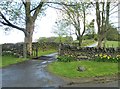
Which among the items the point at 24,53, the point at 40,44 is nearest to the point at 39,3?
the point at 24,53

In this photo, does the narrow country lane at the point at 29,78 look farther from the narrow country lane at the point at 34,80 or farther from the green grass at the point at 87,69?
the green grass at the point at 87,69

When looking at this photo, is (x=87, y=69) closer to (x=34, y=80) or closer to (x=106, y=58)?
(x=106, y=58)

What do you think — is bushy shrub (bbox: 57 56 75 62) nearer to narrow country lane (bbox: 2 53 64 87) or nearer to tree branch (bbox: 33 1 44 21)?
narrow country lane (bbox: 2 53 64 87)

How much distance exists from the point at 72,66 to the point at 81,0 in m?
9.06

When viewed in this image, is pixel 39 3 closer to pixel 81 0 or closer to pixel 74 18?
pixel 81 0

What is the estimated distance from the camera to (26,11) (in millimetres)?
24328

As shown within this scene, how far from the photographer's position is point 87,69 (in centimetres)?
1551

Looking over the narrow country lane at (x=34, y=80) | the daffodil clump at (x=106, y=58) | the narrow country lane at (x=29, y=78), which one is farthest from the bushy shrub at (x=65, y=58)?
the narrow country lane at (x=34, y=80)

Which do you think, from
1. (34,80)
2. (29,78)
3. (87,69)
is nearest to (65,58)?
(87,69)

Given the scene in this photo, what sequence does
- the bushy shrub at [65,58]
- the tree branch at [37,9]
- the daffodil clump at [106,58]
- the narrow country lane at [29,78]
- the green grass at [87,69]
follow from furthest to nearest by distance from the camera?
the tree branch at [37,9], the bushy shrub at [65,58], the daffodil clump at [106,58], the green grass at [87,69], the narrow country lane at [29,78]

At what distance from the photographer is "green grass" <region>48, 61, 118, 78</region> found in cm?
1441

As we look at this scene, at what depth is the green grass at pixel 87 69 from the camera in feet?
47.3

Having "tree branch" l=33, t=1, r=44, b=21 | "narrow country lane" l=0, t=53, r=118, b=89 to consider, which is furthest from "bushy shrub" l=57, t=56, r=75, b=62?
"tree branch" l=33, t=1, r=44, b=21

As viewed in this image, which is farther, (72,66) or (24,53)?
(24,53)
